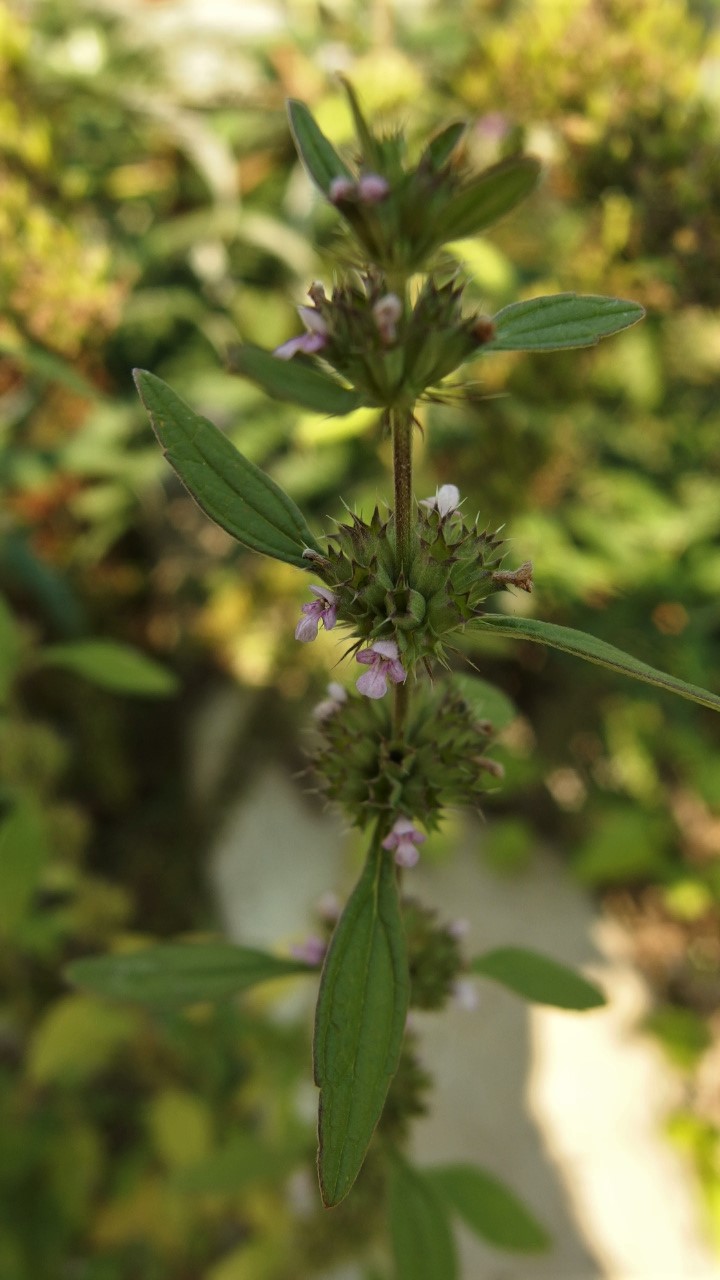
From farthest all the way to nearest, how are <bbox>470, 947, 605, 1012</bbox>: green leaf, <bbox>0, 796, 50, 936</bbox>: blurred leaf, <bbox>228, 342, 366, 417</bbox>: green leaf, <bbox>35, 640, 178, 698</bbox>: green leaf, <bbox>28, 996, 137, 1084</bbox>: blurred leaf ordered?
<bbox>28, 996, 137, 1084</bbox>: blurred leaf, <bbox>35, 640, 178, 698</bbox>: green leaf, <bbox>0, 796, 50, 936</bbox>: blurred leaf, <bbox>470, 947, 605, 1012</bbox>: green leaf, <bbox>228, 342, 366, 417</bbox>: green leaf

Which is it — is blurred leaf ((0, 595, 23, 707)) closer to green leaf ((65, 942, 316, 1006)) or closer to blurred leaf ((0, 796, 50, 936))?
blurred leaf ((0, 796, 50, 936))

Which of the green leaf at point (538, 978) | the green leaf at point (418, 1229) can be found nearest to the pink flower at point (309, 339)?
the green leaf at point (538, 978)

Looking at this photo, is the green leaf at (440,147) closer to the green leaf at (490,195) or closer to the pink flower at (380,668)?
the green leaf at (490,195)

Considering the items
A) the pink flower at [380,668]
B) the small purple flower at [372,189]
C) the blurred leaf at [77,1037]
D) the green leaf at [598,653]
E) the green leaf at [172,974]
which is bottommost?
the blurred leaf at [77,1037]

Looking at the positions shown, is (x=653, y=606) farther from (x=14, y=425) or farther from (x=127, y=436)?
(x=14, y=425)

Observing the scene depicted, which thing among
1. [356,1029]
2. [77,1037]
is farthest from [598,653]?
[77,1037]

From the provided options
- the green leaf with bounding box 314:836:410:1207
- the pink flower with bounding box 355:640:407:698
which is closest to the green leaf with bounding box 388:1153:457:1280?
the green leaf with bounding box 314:836:410:1207
